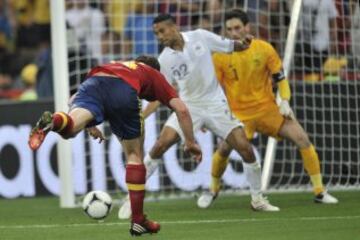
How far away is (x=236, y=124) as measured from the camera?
37.6 ft

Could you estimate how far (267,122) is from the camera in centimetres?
1214

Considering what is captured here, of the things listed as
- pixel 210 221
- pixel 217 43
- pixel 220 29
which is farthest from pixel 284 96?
pixel 220 29

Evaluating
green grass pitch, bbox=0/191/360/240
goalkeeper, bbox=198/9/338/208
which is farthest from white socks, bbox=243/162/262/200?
goalkeeper, bbox=198/9/338/208

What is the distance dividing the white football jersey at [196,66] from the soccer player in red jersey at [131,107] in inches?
102

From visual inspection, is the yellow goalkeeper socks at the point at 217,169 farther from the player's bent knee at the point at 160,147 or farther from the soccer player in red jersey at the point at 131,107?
the soccer player in red jersey at the point at 131,107

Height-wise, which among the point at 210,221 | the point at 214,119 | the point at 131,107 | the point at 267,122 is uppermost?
the point at 131,107

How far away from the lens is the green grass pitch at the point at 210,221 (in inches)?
341

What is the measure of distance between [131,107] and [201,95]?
3.09 metres

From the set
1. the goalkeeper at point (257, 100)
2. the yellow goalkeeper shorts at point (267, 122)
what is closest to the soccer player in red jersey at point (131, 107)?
the goalkeeper at point (257, 100)

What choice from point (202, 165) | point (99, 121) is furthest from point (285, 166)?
point (99, 121)

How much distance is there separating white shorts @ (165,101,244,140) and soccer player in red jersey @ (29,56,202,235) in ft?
8.88

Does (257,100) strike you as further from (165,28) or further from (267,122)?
(165,28)

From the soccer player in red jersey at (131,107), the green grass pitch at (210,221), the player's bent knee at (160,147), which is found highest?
the soccer player in red jersey at (131,107)

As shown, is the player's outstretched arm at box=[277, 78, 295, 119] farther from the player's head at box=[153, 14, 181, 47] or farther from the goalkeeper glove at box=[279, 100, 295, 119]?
the player's head at box=[153, 14, 181, 47]
